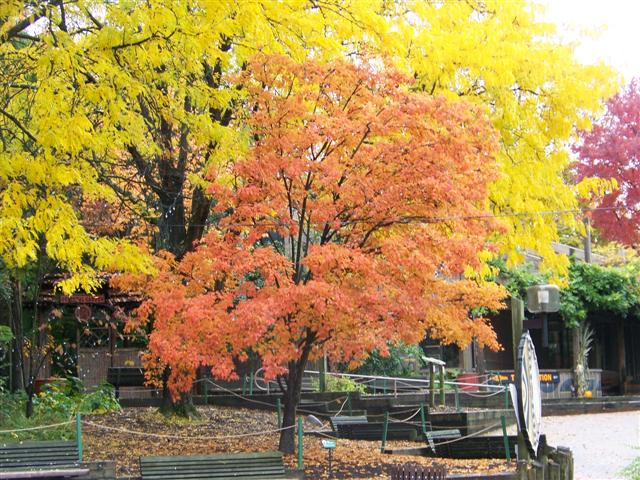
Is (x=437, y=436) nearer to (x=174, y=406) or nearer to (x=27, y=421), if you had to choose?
(x=174, y=406)

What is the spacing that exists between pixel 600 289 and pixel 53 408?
2087 cm

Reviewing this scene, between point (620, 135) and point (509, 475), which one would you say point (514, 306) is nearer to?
point (509, 475)

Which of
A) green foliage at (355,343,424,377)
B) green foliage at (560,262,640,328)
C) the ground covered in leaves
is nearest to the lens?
the ground covered in leaves

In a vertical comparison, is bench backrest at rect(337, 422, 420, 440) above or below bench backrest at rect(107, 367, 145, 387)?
below

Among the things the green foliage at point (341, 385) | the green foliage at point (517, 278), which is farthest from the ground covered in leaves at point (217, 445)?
the green foliage at point (517, 278)

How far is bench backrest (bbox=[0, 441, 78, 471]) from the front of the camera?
12.9m

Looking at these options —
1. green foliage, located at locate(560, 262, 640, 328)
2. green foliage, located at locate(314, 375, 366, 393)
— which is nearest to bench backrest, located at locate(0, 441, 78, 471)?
green foliage, located at locate(314, 375, 366, 393)

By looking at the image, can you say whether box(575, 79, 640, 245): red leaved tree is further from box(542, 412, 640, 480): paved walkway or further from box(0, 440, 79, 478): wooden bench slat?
box(0, 440, 79, 478): wooden bench slat

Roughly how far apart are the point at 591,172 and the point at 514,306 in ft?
84.5

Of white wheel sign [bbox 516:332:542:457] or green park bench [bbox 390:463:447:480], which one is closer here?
green park bench [bbox 390:463:447:480]

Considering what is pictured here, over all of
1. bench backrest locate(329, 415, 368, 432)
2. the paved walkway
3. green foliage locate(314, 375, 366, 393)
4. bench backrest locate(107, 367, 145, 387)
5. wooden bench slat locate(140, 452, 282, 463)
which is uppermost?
bench backrest locate(107, 367, 145, 387)

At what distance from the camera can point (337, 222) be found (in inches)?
587

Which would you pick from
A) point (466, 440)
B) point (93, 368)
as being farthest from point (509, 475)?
point (93, 368)

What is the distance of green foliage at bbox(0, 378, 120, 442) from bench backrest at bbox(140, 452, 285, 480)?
2.67 metres
